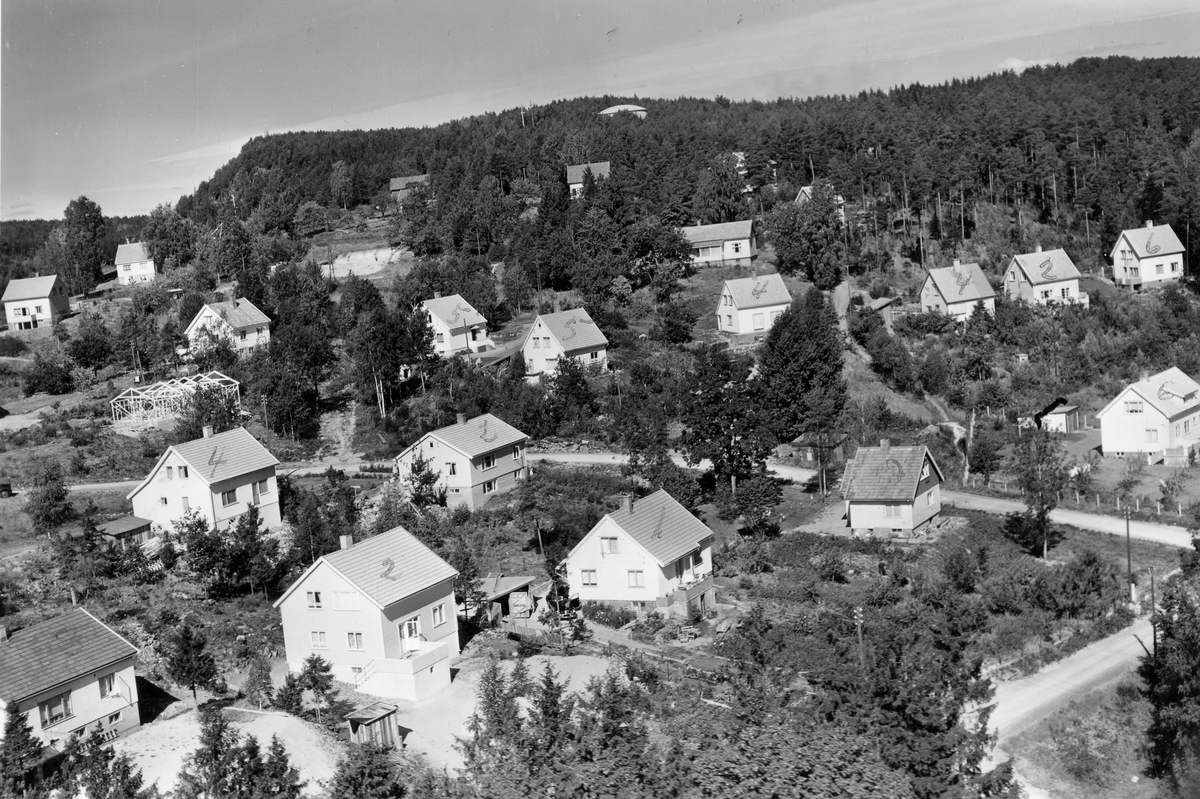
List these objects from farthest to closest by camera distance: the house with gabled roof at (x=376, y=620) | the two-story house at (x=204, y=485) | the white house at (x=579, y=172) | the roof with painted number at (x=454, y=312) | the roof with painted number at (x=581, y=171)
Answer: the roof with painted number at (x=581, y=171) < the white house at (x=579, y=172) < the roof with painted number at (x=454, y=312) < the two-story house at (x=204, y=485) < the house with gabled roof at (x=376, y=620)

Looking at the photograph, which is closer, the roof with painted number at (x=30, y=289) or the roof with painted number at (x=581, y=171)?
the roof with painted number at (x=30, y=289)

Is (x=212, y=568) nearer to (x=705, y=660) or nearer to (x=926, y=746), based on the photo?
(x=705, y=660)

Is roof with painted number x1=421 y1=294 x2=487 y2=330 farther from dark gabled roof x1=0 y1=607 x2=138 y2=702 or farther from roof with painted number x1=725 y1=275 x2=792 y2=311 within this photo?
dark gabled roof x1=0 y1=607 x2=138 y2=702

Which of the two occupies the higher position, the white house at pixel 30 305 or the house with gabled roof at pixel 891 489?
the white house at pixel 30 305

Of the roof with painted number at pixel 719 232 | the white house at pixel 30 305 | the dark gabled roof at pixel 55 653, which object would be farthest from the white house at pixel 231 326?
the dark gabled roof at pixel 55 653

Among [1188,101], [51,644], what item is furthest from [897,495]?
[1188,101]

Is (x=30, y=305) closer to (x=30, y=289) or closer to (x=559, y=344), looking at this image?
(x=30, y=289)

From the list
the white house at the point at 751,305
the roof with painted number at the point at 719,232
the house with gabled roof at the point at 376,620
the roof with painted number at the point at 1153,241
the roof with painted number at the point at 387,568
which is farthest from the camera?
the roof with painted number at the point at 719,232

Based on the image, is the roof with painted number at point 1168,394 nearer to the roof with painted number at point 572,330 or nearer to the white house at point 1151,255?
the white house at point 1151,255

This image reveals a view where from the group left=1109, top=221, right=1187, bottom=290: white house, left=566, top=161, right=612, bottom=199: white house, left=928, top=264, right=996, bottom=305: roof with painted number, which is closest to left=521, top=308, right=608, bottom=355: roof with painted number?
left=928, top=264, right=996, bottom=305: roof with painted number
